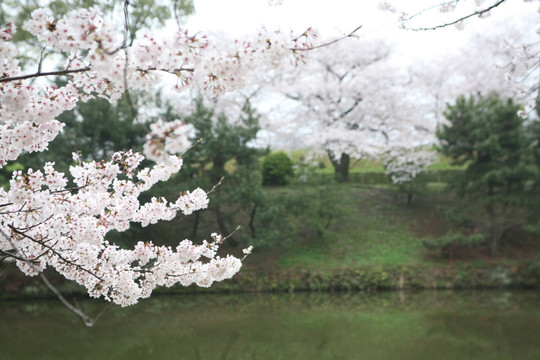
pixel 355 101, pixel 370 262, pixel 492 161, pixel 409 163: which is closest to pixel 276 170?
pixel 355 101

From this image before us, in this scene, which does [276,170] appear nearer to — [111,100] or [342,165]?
[342,165]

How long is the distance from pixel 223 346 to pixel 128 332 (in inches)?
74.2

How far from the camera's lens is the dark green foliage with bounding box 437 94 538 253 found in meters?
11.3

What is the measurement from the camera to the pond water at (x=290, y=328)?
6.38 meters

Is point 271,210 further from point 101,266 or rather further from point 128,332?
point 101,266

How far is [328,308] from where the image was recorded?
933cm

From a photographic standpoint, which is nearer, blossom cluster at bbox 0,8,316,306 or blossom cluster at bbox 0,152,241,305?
blossom cluster at bbox 0,8,316,306

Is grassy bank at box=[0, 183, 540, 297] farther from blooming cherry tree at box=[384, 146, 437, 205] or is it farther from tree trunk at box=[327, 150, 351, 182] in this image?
tree trunk at box=[327, 150, 351, 182]

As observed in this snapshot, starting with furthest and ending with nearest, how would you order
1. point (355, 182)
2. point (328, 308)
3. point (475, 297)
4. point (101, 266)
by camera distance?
point (355, 182)
point (475, 297)
point (328, 308)
point (101, 266)

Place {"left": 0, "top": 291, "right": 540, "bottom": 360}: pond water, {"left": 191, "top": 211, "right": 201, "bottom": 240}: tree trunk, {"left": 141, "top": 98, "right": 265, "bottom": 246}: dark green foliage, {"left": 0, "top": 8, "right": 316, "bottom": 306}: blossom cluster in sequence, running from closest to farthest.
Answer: {"left": 0, "top": 8, "right": 316, "bottom": 306}: blossom cluster, {"left": 0, "top": 291, "right": 540, "bottom": 360}: pond water, {"left": 141, "top": 98, "right": 265, "bottom": 246}: dark green foliage, {"left": 191, "top": 211, "right": 201, "bottom": 240}: tree trunk

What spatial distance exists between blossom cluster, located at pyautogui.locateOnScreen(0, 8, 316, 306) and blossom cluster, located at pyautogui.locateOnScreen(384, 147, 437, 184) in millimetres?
11356

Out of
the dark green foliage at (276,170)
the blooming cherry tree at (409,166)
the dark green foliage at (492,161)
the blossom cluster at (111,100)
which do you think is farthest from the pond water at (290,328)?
the dark green foliage at (276,170)

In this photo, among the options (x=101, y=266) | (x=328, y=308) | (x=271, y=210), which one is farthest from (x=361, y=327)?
(x=101, y=266)

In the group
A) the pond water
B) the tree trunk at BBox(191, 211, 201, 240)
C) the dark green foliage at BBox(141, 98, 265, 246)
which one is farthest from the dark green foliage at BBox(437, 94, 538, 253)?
the tree trunk at BBox(191, 211, 201, 240)
